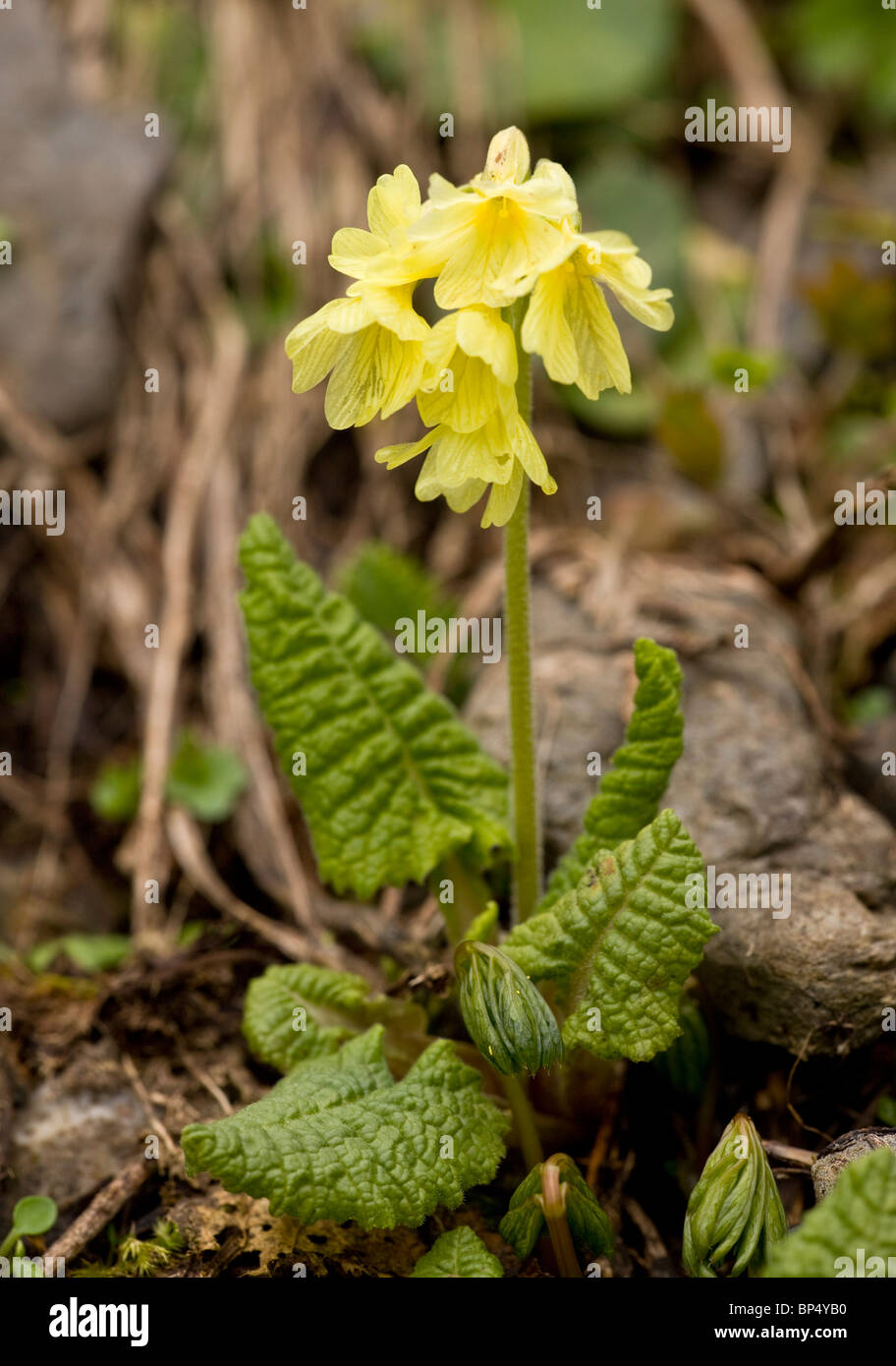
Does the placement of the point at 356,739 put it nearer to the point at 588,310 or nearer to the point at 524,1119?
the point at 524,1119

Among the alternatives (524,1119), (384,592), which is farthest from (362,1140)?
(384,592)

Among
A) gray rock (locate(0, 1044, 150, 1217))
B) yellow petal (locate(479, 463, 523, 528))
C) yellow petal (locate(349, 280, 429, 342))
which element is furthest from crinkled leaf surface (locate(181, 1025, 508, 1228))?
yellow petal (locate(349, 280, 429, 342))

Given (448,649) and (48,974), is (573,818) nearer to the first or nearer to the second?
(448,649)

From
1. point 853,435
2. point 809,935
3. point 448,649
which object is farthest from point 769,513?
point 809,935

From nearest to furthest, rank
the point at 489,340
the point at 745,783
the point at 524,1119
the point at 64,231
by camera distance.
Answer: the point at 489,340 < the point at 524,1119 < the point at 745,783 < the point at 64,231

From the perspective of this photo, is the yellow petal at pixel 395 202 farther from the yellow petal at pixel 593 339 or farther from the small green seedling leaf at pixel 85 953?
the small green seedling leaf at pixel 85 953

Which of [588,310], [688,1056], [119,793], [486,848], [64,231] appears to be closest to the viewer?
[588,310]
